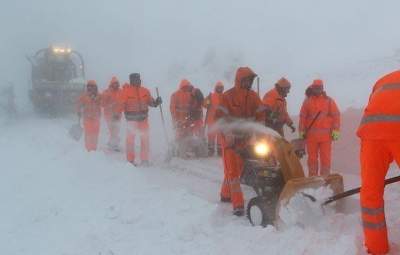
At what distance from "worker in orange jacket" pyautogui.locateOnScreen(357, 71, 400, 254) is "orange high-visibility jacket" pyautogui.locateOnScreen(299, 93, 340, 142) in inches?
188

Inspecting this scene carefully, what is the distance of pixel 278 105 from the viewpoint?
347 inches

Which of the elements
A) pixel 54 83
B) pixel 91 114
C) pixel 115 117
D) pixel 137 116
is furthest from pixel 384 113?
pixel 54 83

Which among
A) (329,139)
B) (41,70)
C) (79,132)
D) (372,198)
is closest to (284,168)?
(372,198)

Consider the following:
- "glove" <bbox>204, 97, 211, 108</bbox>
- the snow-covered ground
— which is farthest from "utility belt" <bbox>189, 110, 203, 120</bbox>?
the snow-covered ground

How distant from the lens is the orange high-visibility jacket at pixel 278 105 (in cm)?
861

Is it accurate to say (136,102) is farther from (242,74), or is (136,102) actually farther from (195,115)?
(242,74)

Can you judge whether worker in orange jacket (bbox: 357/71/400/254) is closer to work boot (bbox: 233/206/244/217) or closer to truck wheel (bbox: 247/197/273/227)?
truck wheel (bbox: 247/197/273/227)

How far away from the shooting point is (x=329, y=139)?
902 cm

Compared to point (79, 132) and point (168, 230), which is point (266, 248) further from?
point (79, 132)

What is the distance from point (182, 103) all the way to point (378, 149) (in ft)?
28.8

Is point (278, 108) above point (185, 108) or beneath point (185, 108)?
above

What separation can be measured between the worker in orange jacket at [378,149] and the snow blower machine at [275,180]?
1330mm

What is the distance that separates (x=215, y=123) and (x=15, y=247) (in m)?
2.89

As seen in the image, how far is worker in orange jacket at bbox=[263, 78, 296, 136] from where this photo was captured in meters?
8.49
